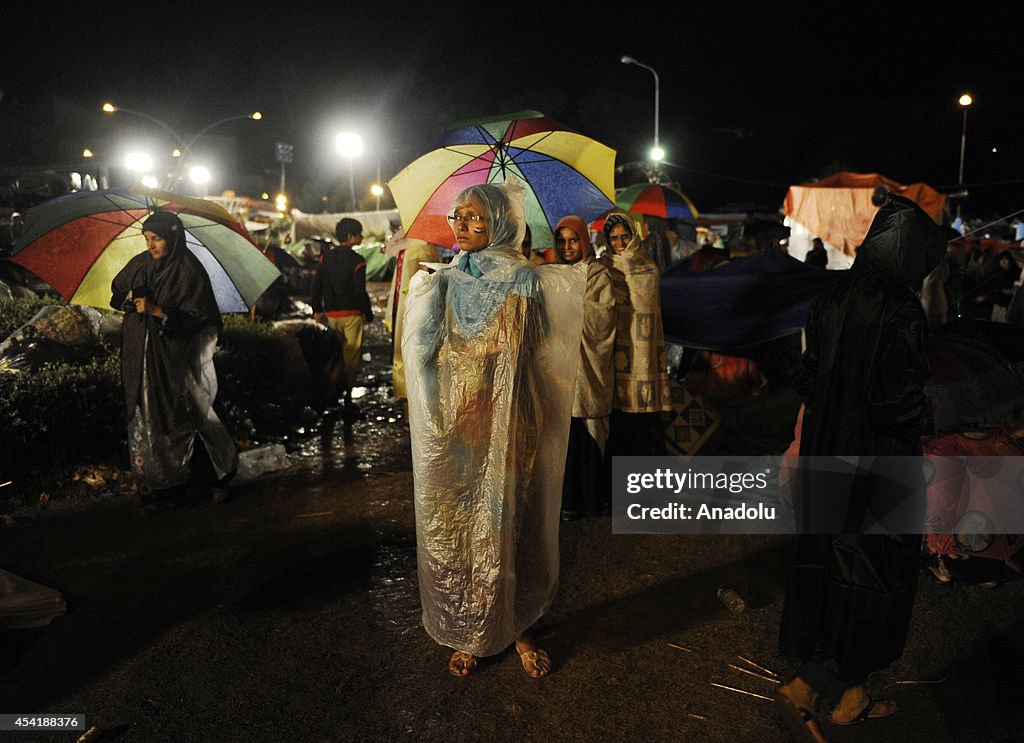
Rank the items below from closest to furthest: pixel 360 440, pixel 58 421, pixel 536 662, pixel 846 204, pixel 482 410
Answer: pixel 482 410 → pixel 536 662 → pixel 58 421 → pixel 360 440 → pixel 846 204

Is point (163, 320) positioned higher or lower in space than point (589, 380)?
higher

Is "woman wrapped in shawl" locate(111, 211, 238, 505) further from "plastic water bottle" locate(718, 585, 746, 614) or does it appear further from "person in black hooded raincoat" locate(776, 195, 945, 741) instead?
"person in black hooded raincoat" locate(776, 195, 945, 741)

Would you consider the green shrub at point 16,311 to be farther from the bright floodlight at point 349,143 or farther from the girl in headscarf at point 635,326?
the bright floodlight at point 349,143

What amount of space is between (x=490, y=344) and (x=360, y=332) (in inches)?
236

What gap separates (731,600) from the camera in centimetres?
404

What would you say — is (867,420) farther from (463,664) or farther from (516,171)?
(516,171)

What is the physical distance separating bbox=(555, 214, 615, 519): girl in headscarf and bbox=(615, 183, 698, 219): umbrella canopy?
8.22 m

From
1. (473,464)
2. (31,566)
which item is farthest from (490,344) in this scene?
(31,566)

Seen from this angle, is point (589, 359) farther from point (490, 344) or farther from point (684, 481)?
point (490, 344)

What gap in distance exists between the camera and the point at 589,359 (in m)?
5.15

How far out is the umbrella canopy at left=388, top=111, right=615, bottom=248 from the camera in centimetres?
561

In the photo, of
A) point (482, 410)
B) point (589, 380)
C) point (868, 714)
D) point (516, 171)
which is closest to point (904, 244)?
point (482, 410)

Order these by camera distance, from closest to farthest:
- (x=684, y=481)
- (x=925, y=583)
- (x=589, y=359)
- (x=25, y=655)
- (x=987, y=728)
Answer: (x=987, y=728), (x=25, y=655), (x=925, y=583), (x=589, y=359), (x=684, y=481)

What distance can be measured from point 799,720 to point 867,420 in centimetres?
120
